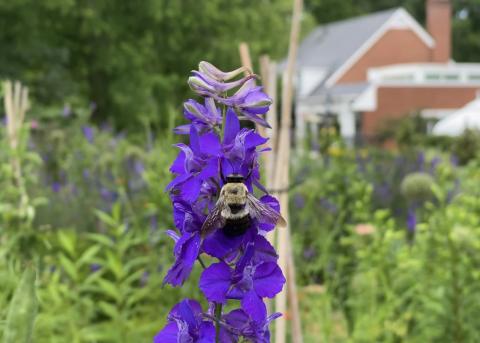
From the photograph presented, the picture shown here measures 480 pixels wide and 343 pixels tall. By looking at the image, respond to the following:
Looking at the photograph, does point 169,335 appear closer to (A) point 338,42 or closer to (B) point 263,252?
(B) point 263,252

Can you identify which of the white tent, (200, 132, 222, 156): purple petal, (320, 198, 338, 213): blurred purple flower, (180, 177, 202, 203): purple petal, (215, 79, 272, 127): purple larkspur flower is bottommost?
(180, 177, 202, 203): purple petal

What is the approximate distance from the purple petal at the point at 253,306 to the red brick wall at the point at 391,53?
37.9 metres

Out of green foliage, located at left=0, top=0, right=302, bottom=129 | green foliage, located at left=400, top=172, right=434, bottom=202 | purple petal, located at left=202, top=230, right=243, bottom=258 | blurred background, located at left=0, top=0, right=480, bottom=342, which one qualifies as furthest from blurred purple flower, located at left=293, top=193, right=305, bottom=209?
green foliage, located at left=0, top=0, right=302, bottom=129

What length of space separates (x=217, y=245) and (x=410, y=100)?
110ft

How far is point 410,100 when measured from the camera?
33125mm

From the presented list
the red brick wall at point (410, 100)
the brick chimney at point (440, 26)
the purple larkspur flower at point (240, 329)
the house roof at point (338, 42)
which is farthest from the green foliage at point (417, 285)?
the brick chimney at point (440, 26)

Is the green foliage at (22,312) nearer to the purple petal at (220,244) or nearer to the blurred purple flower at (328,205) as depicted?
the purple petal at (220,244)

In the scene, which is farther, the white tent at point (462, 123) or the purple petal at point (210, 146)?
the white tent at point (462, 123)

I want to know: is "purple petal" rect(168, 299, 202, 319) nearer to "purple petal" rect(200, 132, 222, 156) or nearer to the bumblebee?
the bumblebee

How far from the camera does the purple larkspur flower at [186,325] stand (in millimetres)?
965

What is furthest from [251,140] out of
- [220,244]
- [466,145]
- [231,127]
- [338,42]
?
[338,42]

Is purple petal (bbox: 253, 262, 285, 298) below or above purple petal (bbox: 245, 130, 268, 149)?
below

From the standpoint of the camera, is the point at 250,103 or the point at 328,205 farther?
the point at 328,205

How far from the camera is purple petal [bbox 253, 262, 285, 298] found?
960 mm
